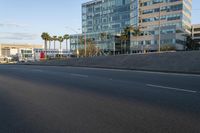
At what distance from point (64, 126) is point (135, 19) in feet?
280

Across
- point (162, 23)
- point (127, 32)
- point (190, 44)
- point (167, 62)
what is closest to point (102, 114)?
point (167, 62)

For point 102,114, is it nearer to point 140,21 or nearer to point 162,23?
point 162,23

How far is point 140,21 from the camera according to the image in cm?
8519

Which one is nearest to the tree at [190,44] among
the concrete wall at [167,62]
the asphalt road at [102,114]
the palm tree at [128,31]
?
the palm tree at [128,31]

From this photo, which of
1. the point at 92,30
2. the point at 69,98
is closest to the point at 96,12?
the point at 92,30

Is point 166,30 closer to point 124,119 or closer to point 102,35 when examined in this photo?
point 102,35

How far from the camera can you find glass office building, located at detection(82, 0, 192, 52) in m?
74.8

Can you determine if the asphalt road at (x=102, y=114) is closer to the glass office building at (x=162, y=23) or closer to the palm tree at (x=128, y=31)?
the glass office building at (x=162, y=23)

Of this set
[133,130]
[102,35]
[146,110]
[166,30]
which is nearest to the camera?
[133,130]

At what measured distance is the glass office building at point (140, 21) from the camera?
245 feet

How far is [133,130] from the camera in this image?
4109mm

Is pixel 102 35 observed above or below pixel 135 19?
below

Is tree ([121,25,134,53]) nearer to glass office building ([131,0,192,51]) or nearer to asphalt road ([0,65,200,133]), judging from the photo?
glass office building ([131,0,192,51])

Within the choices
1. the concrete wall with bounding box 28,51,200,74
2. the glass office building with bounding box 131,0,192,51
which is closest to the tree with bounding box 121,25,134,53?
the glass office building with bounding box 131,0,192,51
